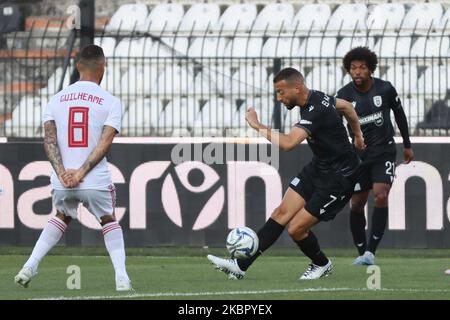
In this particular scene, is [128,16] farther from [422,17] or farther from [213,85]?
[213,85]

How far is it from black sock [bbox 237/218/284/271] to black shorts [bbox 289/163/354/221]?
0.31 m

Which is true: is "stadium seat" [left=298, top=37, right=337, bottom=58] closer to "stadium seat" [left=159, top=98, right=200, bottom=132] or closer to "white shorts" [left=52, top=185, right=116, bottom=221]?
"stadium seat" [left=159, top=98, right=200, bottom=132]

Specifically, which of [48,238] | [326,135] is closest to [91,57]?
[48,238]

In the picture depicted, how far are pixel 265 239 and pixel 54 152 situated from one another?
2.10 metres

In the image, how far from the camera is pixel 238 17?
74.4 feet

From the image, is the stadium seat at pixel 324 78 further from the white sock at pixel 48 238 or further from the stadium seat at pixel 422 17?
the white sock at pixel 48 238

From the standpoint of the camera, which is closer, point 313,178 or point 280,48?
point 313,178

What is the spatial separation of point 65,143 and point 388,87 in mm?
4375

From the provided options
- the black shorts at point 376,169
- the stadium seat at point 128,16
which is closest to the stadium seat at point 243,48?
the stadium seat at point 128,16

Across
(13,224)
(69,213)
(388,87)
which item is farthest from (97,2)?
(69,213)

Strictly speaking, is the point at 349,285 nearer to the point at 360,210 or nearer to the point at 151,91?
the point at 360,210

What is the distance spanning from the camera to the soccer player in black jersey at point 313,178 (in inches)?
430

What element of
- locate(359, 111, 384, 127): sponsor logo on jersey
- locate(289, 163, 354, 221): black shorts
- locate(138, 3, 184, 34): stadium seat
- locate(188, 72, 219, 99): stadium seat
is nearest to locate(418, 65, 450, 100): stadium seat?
locate(188, 72, 219, 99): stadium seat

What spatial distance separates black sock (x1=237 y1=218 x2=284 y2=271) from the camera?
11070mm
